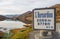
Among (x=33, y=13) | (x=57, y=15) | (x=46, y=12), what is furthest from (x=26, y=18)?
(x=57, y=15)

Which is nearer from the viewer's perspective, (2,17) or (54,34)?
(54,34)

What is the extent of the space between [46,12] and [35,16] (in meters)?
0.15

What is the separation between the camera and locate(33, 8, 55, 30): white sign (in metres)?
2.04

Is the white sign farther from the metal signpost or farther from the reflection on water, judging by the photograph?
the reflection on water

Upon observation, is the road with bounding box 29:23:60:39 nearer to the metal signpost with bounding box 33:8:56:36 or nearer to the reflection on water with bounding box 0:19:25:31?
the metal signpost with bounding box 33:8:56:36

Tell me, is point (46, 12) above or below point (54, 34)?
above

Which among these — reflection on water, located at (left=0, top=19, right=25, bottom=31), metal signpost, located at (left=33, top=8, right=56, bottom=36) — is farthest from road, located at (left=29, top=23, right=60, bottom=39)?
reflection on water, located at (left=0, top=19, right=25, bottom=31)

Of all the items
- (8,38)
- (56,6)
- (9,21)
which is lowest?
(8,38)

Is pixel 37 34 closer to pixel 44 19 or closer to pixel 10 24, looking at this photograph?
pixel 44 19

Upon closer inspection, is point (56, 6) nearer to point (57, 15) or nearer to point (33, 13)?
point (57, 15)

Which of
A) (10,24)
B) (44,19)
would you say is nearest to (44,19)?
(44,19)

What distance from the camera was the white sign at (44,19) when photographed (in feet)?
6.69

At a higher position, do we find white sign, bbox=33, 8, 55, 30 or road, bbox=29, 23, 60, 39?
white sign, bbox=33, 8, 55, 30

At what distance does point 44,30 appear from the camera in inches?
81.4
